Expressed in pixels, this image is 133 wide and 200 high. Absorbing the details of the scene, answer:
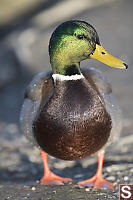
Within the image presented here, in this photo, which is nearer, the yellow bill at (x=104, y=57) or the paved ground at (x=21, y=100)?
the yellow bill at (x=104, y=57)

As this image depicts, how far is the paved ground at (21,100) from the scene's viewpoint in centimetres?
384

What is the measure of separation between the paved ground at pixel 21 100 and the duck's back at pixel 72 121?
1.49ft

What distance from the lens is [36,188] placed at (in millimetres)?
3840

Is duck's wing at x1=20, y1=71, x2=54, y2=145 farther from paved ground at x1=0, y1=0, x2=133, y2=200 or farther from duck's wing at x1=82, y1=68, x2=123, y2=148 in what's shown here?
paved ground at x1=0, y1=0, x2=133, y2=200

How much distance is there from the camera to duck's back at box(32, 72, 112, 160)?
342 cm

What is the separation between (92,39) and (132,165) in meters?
1.61

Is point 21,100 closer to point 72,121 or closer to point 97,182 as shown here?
point 97,182

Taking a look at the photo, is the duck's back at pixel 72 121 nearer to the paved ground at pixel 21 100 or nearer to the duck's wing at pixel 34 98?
the duck's wing at pixel 34 98

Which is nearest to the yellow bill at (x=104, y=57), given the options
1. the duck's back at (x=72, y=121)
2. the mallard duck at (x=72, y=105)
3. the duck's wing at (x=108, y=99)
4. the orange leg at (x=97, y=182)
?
the mallard duck at (x=72, y=105)

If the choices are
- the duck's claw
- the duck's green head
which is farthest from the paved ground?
the duck's green head

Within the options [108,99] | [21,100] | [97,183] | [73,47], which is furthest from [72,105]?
[21,100]

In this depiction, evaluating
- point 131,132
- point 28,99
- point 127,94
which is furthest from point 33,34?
point 28,99

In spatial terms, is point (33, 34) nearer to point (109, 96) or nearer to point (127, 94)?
point (127, 94)

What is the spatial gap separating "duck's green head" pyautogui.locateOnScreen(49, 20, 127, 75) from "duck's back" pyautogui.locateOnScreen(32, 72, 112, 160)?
0.16m
